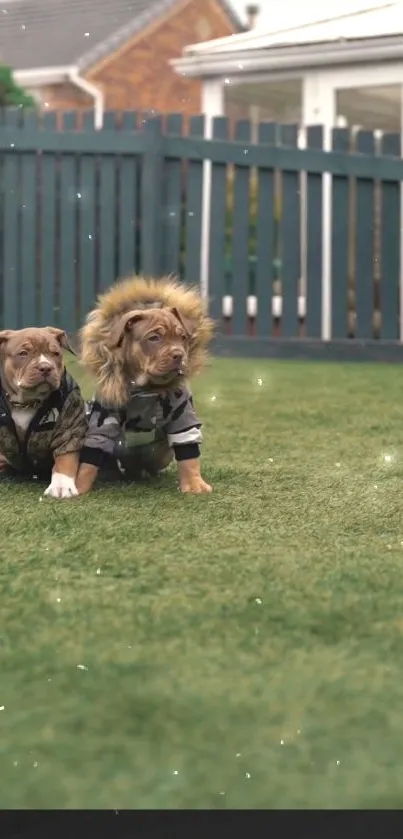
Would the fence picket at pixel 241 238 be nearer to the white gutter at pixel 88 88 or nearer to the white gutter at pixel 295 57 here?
the white gutter at pixel 295 57

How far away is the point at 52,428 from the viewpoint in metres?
2.49

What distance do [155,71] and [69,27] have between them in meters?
2.07

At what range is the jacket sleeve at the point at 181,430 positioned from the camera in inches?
100

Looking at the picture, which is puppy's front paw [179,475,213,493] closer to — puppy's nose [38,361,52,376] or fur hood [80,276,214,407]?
fur hood [80,276,214,407]

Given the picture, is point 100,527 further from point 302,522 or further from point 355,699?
point 355,699

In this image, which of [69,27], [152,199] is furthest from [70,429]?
[69,27]

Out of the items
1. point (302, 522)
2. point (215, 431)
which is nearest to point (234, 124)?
point (215, 431)

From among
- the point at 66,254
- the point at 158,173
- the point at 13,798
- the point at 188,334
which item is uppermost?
the point at 158,173

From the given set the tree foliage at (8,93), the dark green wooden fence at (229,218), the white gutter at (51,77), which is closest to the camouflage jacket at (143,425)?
the dark green wooden fence at (229,218)

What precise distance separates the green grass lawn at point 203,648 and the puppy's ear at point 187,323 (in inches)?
16.2

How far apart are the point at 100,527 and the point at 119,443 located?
520 millimetres

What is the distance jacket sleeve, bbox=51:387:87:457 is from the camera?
2498 mm

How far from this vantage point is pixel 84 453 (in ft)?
8.26

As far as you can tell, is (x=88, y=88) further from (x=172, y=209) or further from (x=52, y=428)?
(x=52, y=428)
